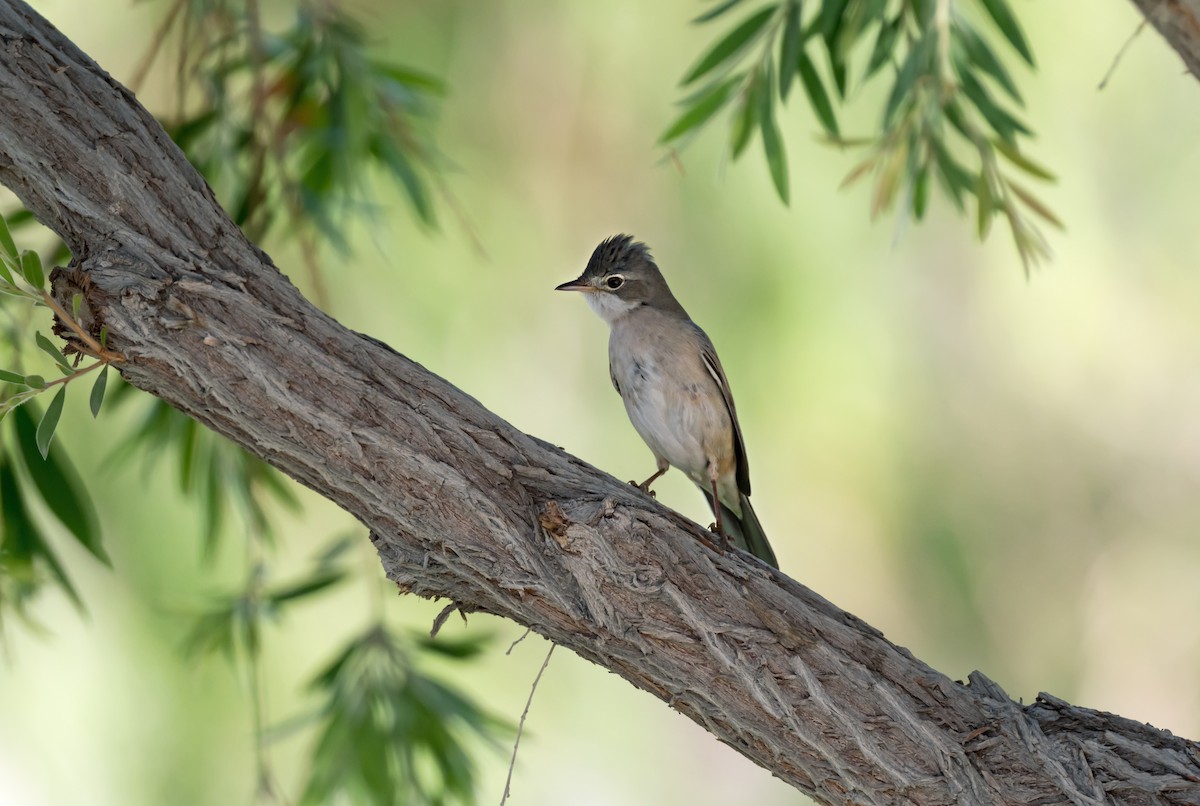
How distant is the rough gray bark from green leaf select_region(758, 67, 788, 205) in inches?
42.1

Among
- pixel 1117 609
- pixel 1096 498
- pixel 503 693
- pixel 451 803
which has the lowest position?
pixel 451 803

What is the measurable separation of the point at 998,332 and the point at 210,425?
4379 millimetres

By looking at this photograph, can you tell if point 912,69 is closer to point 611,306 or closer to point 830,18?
point 830,18

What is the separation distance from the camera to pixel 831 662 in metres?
2.08

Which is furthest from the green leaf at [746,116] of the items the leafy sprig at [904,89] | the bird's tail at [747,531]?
the bird's tail at [747,531]

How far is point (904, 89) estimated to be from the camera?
2.97m

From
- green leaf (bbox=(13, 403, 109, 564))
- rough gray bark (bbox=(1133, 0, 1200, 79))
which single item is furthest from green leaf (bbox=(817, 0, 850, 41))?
green leaf (bbox=(13, 403, 109, 564))

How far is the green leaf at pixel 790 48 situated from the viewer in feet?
9.86

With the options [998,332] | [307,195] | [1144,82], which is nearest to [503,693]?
[307,195]

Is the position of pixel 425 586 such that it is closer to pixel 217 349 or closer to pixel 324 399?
pixel 324 399

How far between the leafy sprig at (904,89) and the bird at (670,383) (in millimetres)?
398

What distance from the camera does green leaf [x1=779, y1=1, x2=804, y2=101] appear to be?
3004 millimetres

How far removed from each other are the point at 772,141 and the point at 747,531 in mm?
983

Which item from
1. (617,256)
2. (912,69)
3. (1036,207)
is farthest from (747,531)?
(912,69)
